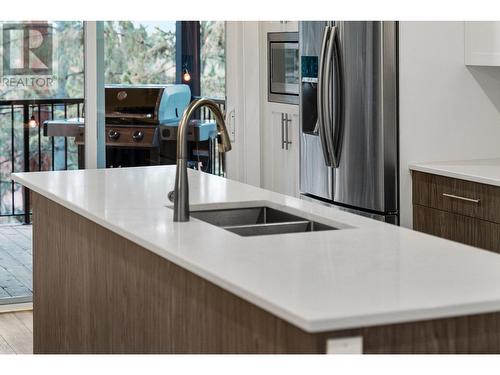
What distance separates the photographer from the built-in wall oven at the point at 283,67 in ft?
19.0

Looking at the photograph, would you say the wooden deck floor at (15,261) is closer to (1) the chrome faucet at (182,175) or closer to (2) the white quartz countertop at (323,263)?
(2) the white quartz countertop at (323,263)

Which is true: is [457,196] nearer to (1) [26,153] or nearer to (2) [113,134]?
(2) [113,134]

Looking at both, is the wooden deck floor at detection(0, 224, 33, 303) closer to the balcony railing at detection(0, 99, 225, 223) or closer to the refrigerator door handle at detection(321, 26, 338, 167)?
the balcony railing at detection(0, 99, 225, 223)

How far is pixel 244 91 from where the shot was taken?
6203 millimetres

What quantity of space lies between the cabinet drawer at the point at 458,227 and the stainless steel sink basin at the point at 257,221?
1166mm

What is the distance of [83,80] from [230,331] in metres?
3.63

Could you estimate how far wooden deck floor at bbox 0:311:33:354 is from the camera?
4.90 meters

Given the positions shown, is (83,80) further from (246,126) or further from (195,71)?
(246,126)

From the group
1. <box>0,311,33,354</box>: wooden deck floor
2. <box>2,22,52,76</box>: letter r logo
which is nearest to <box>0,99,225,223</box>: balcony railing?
<box>2,22,52,76</box>: letter r logo

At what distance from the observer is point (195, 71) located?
6074 millimetres

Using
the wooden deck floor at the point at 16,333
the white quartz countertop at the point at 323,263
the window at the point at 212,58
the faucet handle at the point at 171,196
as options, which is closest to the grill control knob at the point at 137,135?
the window at the point at 212,58

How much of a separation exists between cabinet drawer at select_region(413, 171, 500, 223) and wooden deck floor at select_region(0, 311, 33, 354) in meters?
2.08

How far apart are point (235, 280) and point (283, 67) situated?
380cm
